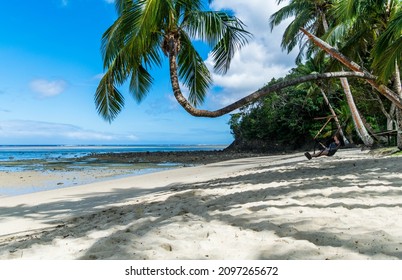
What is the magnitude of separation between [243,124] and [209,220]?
34854mm

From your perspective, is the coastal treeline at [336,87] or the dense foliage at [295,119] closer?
the coastal treeline at [336,87]

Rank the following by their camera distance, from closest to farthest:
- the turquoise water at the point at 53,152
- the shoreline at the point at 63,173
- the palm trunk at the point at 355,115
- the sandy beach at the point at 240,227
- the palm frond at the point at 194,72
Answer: the sandy beach at the point at 240,227
the palm frond at the point at 194,72
the shoreline at the point at 63,173
the palm trunk at the point at 355,115
the turquoise water at the point at 53,152

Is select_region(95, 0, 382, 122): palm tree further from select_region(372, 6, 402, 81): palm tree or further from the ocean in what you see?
the ocean

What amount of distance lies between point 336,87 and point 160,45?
72.5 feet

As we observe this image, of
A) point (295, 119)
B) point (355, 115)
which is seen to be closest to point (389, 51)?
point (355, 115)

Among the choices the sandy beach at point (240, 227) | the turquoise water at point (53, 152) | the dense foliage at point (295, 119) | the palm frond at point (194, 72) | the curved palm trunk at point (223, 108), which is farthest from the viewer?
Answer: the turquoise water at point (53, 152)

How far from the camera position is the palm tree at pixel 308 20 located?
14484 millimetres

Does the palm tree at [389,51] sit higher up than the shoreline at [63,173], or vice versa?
the palm tree at [389,51]

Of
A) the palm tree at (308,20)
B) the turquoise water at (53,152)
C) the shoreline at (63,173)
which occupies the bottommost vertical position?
the shoreline at (63,173)

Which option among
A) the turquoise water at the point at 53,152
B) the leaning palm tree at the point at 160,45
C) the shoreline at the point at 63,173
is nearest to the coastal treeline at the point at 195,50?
the leaning palm tree at the point at 160,45

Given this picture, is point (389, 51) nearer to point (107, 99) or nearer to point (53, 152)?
point (107, 99)

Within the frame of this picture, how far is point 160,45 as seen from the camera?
6.54 m

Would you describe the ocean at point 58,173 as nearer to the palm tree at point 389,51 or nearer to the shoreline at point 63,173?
the shoreline at point 63,173
